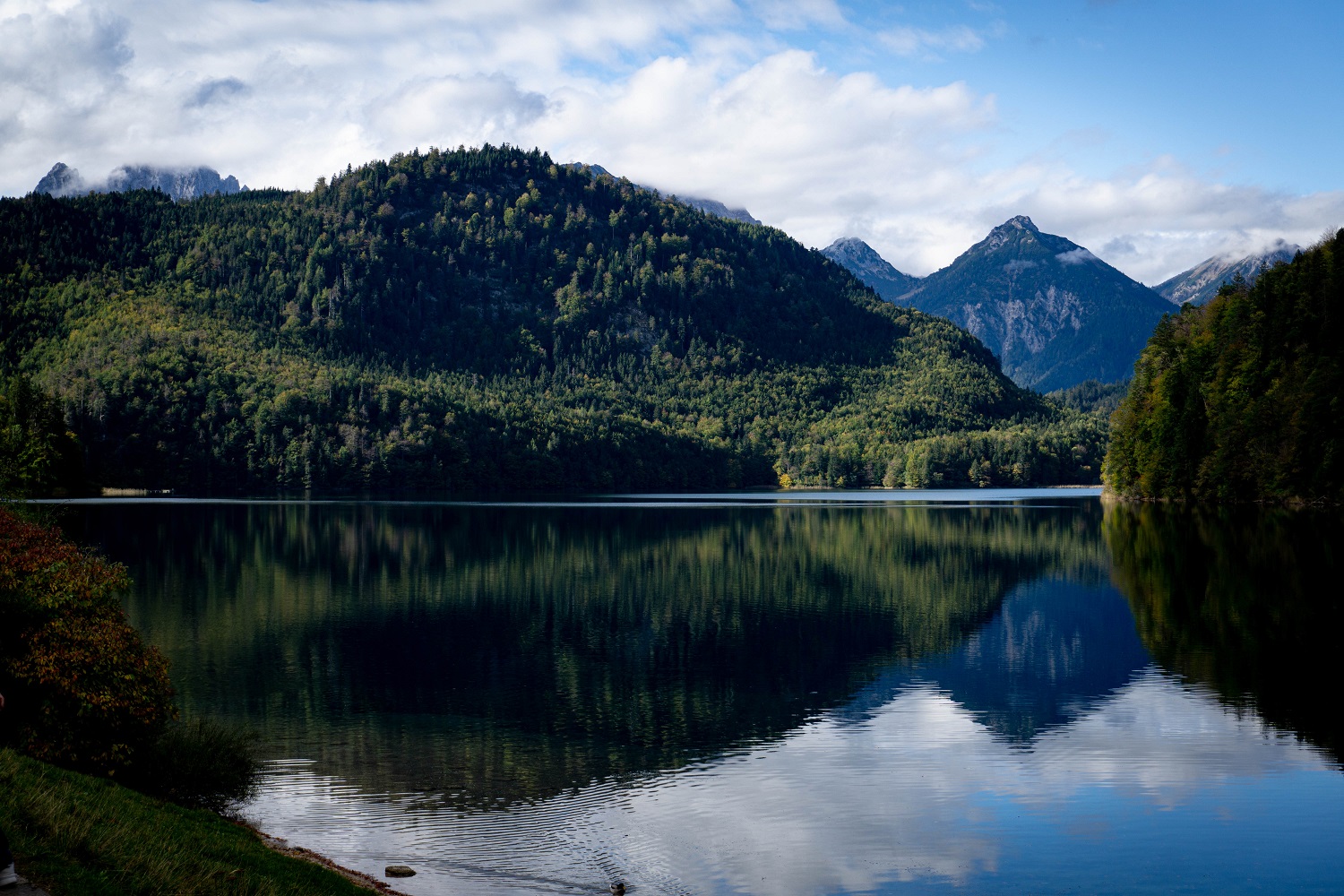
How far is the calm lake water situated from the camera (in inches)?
878

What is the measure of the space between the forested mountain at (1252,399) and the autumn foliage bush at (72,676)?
112 m

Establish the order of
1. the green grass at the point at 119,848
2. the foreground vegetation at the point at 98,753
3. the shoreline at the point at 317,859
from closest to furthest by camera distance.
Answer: the green grass at the point at 119,848
the foreground vegetation at the point at 98,753
the shoreline at the point at 317,859

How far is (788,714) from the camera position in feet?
114

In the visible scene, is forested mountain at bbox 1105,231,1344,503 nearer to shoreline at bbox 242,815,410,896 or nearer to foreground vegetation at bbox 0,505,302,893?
shoreline at bbox 242,815,410,896

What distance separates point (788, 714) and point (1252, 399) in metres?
107

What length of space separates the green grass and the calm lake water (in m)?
3.90

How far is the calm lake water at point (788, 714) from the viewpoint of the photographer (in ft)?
73.2

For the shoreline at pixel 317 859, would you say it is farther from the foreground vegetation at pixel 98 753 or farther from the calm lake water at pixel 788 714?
the foreground vegetation at pixel 98 753

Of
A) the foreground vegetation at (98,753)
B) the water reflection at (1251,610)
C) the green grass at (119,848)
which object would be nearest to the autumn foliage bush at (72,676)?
the foreground vegetation at (98,753)

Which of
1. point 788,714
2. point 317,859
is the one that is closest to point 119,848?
point 317,859

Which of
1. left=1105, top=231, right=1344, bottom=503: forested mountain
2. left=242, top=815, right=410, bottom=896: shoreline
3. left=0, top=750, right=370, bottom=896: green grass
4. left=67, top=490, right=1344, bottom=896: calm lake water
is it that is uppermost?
left=1105, top=231, right=1344, bottom=503: forested mountain

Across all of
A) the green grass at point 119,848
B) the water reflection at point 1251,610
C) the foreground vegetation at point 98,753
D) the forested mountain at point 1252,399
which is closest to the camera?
the green grass at point 119,848

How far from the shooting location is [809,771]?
28.2m

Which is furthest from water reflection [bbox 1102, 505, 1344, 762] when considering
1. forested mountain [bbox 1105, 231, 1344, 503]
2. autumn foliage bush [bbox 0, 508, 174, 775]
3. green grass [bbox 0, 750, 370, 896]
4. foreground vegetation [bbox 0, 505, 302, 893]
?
autumn foliage bush [bbox 0, 508, 174, 775]
